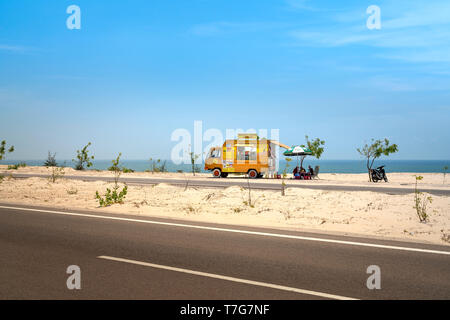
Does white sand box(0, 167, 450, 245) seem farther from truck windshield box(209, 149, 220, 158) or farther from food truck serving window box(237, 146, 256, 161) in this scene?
truck windshield box(209, 149, 220, 158)

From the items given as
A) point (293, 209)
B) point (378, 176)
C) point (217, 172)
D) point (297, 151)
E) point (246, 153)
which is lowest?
point (293, 209)

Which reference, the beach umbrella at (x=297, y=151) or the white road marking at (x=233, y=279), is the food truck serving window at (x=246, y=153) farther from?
the white road marking at (x=233, y=279)

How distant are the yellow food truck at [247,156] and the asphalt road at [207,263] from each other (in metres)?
21.2

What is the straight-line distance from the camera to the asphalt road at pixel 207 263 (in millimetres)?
4992

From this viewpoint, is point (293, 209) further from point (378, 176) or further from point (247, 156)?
point (378, 176)

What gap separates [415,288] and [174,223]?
20.3 feet

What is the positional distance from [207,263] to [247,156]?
24.5 metres

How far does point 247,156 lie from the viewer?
3067cm

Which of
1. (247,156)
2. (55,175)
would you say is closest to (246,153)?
(247,156)

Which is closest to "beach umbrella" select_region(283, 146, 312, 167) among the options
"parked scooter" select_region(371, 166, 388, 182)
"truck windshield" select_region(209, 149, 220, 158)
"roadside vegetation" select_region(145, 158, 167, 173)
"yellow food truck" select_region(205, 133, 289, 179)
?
"yellow food truck" select_region(205, 133, 289, 179)

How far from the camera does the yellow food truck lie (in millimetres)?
30547

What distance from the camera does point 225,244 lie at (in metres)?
7.71
